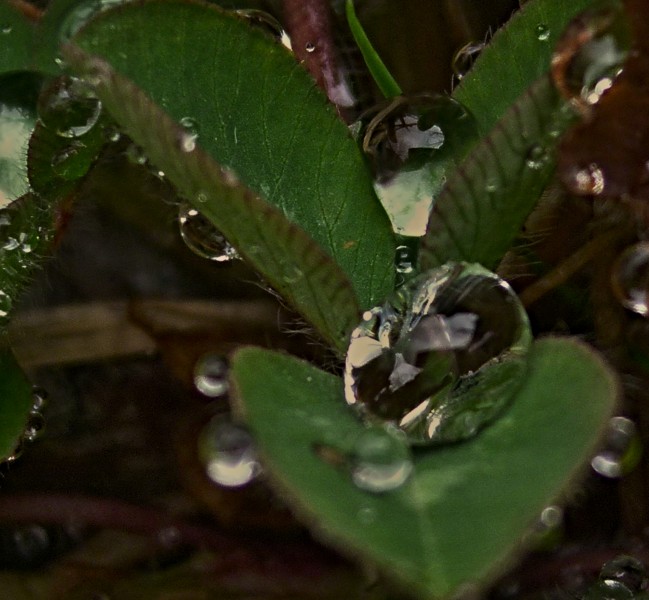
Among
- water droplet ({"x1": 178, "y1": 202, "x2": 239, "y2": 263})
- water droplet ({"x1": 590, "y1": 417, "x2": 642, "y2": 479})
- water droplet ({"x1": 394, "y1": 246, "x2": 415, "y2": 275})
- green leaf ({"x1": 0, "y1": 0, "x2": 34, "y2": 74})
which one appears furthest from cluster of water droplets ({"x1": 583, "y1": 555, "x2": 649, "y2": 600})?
green leaf ({"x1": 0, "y1": 0, "x2": 34, "y2": 74})

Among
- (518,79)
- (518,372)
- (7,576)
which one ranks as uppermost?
(518,79)

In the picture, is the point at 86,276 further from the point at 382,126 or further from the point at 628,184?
the point at 628,184

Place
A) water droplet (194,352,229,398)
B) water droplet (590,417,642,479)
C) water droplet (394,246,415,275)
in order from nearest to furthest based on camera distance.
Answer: water droplet (394,246,415,275) < water droplet (590,417,642,479) < water droplet (194,352,229,398)

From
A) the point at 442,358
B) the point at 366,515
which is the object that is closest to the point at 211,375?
the point at 442,358

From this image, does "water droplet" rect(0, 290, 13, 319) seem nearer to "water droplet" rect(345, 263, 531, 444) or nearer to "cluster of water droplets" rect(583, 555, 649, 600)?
"water droplet" rect(345, 263, 531, 444)

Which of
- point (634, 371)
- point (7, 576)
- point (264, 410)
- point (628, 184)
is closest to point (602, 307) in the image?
point (634, 371)

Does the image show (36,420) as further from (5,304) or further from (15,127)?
(15,127)

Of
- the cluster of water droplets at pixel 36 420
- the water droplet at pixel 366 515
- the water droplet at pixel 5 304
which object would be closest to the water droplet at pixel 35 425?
the cluster of water droplets at pixel 36 420
